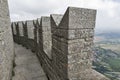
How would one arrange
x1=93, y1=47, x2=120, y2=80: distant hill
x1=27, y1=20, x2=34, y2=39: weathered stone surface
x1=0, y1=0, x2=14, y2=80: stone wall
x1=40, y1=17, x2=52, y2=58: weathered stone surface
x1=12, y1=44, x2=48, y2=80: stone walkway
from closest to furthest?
x1=0, y1=0, x2=14, y2=80: stone wall, x1=12, y1=44, x2=48, y2=80: stone walkway, x1=40, y1=17, x2=52, y2=58: weathered stone surface, x1=27, y1=20, x2=34, y2=39: weathered stone surface, x1=93, y1=47, x2=120, y2=80: distant hill

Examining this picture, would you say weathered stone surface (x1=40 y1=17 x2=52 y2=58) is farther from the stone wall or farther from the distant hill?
the distant hill

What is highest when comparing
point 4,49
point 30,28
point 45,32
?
point 30,28

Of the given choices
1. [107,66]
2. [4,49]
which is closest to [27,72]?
[4,49]

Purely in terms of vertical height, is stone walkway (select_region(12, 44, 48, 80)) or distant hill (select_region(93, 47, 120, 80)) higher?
stone walkway (select_region(12, 44, 48, 80))

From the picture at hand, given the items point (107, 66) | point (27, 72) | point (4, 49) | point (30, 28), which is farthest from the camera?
point (107, 66)

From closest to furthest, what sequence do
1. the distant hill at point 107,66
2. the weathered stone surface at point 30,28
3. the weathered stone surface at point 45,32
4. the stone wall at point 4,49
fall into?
the stone wall at point 4,49 → the weathered stone surface at point 45,32 → the weathered stone surface at point 30,28 → the distant hill at point 107,66

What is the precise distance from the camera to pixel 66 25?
203 centimetres

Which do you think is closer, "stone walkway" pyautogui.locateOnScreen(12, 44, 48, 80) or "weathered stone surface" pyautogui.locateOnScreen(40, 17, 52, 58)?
"stone walkway" pyautogui.locateOnScreen(12, 44, 48, 80)

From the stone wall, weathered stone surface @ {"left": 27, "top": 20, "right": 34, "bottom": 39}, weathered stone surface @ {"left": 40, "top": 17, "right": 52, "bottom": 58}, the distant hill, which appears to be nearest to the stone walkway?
the stone wall

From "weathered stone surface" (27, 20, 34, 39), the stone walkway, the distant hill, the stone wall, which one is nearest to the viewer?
the stone wall

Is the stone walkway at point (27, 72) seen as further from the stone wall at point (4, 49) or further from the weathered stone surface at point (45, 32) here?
the weathered stone surface at point (45, 32)

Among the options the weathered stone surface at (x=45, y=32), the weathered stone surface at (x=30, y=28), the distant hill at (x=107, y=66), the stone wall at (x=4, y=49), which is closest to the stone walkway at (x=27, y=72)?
the stone wall at (x=4, y=49)

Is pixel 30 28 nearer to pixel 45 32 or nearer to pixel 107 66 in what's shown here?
pixel 45 32

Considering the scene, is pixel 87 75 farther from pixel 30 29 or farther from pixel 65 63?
pixel 30 29
